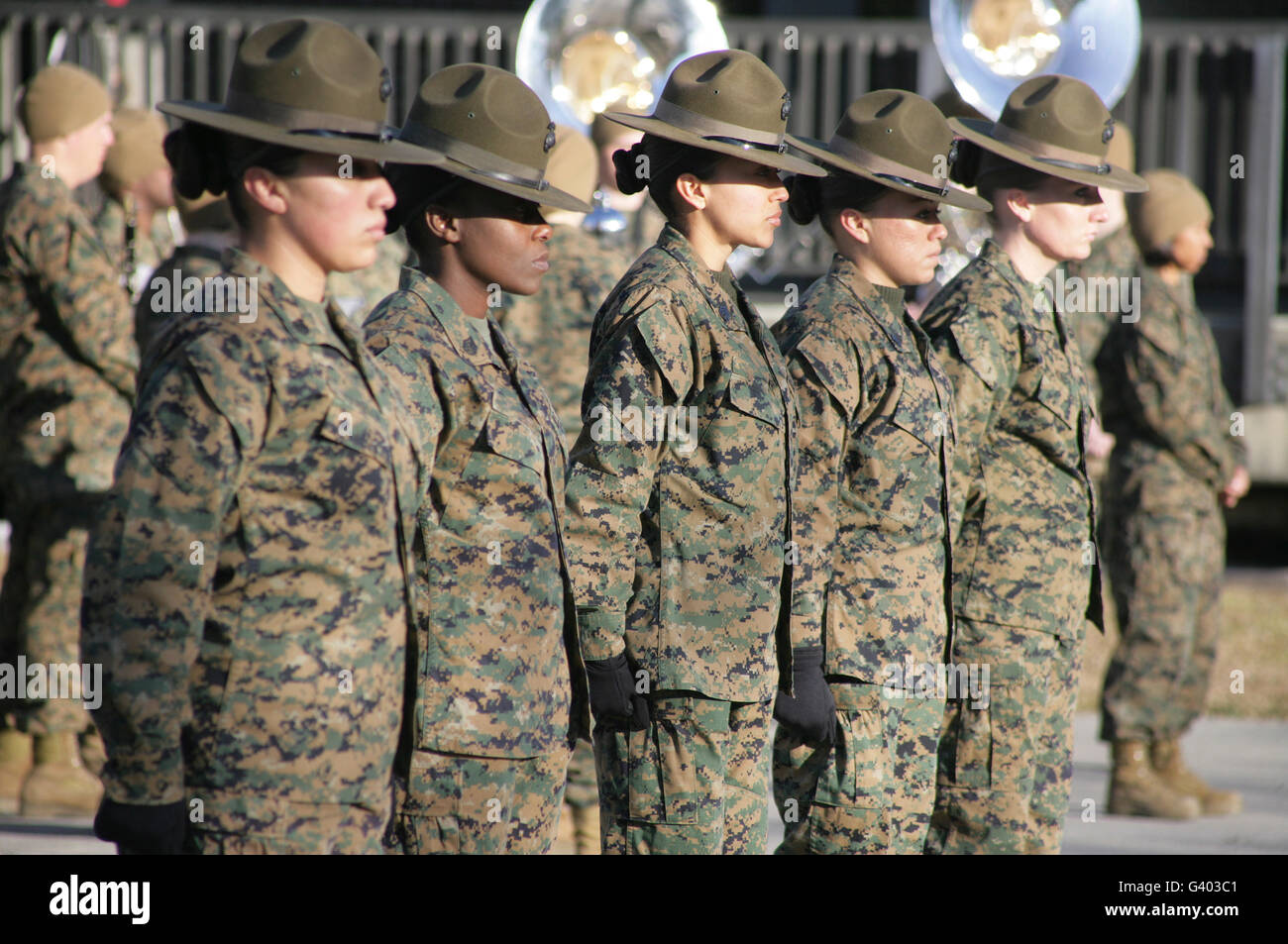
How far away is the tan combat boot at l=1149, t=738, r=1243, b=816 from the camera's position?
6.79 m

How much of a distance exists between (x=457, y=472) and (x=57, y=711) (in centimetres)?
334

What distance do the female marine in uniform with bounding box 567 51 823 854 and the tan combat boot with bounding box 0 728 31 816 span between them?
3200mm

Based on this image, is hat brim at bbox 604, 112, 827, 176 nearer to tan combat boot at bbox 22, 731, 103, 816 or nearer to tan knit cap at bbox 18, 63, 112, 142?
tan knit cap at bbox 18, 63, 112, 142

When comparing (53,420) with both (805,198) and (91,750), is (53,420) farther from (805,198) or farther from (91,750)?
(805,198)

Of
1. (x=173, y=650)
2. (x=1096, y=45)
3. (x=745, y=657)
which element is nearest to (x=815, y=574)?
(x=745, y=657)

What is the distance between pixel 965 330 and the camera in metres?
4.70

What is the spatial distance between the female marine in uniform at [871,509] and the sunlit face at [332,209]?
5.17 feet

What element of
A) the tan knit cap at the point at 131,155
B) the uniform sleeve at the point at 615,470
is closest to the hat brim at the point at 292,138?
the uniform sleeve at the point at 615,470

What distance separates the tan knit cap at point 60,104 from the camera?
20.2 ft

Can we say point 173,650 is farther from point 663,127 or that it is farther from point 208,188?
point 663,127

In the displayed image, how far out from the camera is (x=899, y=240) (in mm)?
4453

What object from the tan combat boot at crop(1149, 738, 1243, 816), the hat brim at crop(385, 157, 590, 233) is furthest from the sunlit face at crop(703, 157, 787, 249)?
the tan combat boot at crop(1149, 738, 1243, 816)

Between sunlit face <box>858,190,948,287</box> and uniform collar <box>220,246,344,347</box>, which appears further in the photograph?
sunlit face <box>858,190,948,287</box>

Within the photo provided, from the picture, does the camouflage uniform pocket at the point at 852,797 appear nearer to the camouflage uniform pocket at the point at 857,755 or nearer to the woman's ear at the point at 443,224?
the camouflage uniform pocket at the point at 857,755
